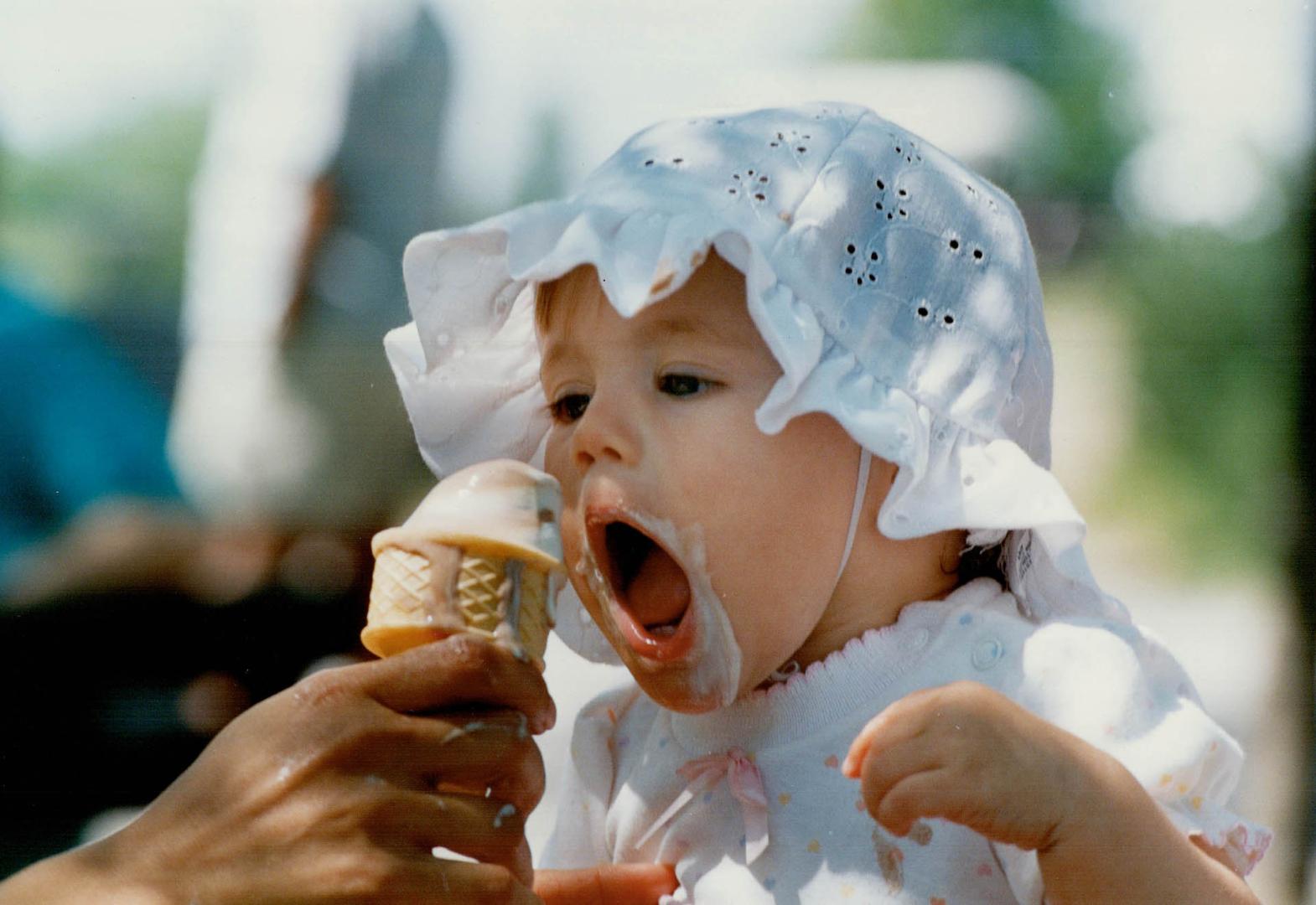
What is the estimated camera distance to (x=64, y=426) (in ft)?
10.0

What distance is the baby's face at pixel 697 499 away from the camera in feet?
5.72

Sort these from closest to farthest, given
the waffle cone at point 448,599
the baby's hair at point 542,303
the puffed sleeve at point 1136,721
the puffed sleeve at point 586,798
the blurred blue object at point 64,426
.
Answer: the waffle cone at point 448,599 < the puffed sleeve at point 1136,721 < the baby's hair at point 542,303 < the puffed sleeve at point 586,798 < the blurred blue object at point 64,426

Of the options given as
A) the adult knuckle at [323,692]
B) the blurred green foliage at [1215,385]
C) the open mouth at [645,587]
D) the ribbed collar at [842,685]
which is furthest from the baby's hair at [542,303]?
the blurred green foliage at [1215,385]

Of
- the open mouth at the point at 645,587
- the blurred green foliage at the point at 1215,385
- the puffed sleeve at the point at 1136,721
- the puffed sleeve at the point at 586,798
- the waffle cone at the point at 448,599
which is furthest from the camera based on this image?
the blurred green foliage at the point at 1215,385

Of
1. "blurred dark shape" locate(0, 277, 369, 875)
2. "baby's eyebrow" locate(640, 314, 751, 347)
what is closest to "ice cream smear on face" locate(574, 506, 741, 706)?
"baby's eyebrow" locate(640, 314, 751, 347)

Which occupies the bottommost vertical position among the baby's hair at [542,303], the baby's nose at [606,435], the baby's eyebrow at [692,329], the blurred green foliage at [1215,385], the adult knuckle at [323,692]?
the blurred green foliage at [1215,385]

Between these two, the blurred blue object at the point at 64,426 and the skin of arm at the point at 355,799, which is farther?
the blurred blue object at the point at 64,426

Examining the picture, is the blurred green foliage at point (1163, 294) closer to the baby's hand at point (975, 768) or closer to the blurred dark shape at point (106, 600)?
the baby's hand at point (975, 768)

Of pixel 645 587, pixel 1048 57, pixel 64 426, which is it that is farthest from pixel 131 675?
pixel 1048 57

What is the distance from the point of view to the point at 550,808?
2.61m

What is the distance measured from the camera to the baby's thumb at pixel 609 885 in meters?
1.84

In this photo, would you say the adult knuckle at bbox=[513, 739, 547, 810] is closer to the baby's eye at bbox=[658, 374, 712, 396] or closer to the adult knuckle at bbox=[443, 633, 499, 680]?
the adult knuckle at bbox=[443, 633, 499, 680]

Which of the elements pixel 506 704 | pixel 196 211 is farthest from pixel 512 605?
pixel 196 211

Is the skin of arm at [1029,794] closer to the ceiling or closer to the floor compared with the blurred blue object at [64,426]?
closer to the ceiling
